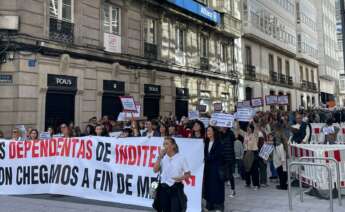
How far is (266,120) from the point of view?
1288 centimetres

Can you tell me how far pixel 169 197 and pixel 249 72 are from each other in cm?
2743

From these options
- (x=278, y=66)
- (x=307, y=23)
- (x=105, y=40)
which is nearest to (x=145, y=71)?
(x=105, y=40)

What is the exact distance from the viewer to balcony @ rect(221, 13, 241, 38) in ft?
91.2

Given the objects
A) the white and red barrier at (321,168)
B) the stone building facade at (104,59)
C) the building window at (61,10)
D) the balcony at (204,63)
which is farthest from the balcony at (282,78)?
the white and red barrier at (321,168)

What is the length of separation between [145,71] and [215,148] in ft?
43.4

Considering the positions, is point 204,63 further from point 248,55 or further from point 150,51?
point 248,55

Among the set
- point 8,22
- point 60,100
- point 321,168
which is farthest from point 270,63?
point 321,168

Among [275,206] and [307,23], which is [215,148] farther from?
[307,23]

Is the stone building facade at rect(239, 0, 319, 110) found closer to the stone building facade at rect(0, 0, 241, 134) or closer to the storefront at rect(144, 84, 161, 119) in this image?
the stone building facade at rect(0, 0, 241, 134)

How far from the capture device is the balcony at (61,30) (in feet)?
49.1

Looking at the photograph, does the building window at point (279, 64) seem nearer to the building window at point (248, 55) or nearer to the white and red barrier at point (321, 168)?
the building window at point (248, 55)

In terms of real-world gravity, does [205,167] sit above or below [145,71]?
below

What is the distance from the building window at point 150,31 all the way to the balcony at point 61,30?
547cm

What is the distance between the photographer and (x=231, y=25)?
94.4ft
